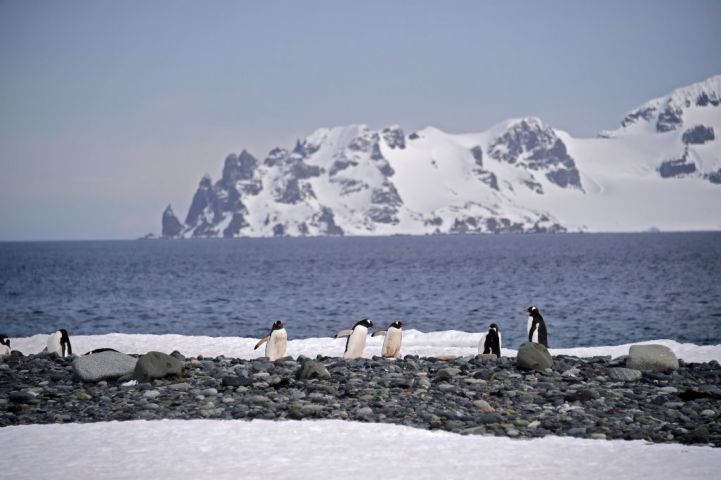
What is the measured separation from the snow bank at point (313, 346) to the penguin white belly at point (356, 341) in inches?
111

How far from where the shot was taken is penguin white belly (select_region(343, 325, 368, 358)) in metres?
21.9

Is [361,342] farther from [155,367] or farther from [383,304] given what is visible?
[383,304]

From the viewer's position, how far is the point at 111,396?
15805mm

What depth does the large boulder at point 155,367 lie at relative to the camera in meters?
16.9

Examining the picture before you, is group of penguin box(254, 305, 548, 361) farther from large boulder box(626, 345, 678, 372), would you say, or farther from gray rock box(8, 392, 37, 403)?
gray rock box(8, 392, 37, 403)

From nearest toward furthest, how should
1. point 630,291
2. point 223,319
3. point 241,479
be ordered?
1. point 241,479
2. point 223,319
3. point 630,291

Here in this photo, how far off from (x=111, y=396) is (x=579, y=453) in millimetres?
8258

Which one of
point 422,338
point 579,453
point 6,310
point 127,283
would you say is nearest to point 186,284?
point 127,283

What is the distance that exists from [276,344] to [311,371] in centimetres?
584

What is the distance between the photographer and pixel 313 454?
11.8 metres

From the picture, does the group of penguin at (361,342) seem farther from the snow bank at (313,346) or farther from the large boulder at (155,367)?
the large boulder at (155,367)

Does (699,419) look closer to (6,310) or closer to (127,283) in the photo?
(6,310)

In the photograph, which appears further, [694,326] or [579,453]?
[694,326]

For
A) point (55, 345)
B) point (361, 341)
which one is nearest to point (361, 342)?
point (361, 341)
